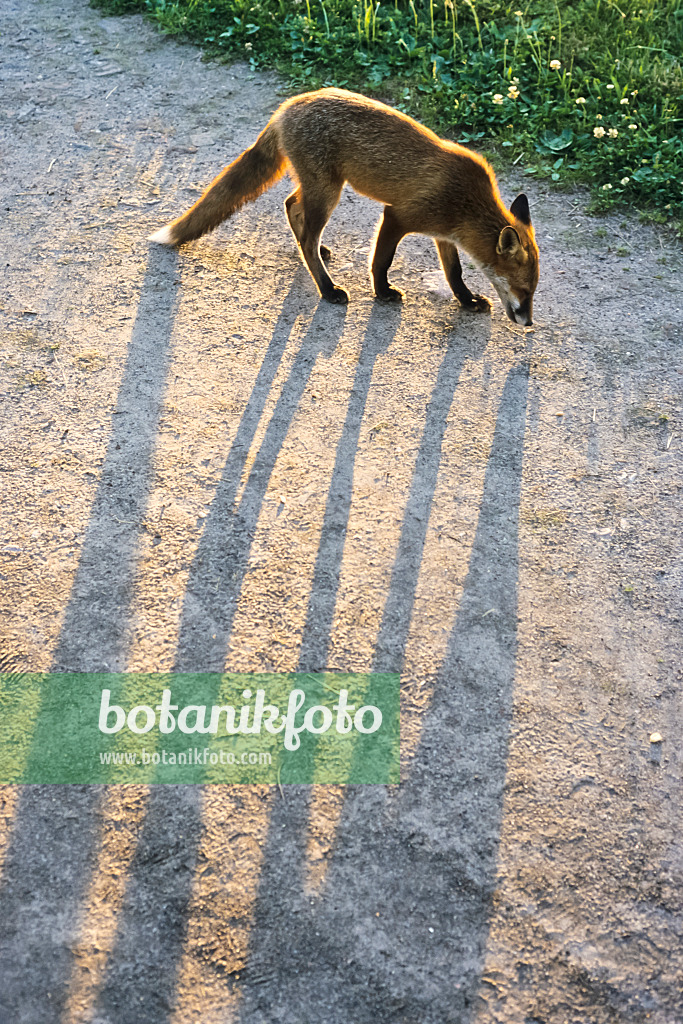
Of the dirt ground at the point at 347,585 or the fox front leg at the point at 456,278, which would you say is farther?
the fox front leg at the point at 456,278

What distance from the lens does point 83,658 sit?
3.20 meters

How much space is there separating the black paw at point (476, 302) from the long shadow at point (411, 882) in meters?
2.24

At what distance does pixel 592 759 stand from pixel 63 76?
6.69m

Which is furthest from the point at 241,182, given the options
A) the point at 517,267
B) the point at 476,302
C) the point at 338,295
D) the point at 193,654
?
the point at 193,654

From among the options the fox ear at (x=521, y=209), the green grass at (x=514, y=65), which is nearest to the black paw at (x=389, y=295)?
the fox ear at (x=521, y=209)

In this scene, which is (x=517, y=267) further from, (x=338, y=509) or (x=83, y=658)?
(x=83, y=658)

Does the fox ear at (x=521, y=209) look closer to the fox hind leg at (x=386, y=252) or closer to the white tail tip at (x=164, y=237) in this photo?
the fox hind leg at (x=386, y=252)

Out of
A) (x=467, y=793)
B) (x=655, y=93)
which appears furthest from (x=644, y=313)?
(x=467, y=793)

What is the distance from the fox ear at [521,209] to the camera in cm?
445

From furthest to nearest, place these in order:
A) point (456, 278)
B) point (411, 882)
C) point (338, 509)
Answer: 1. point (456, 278)
2. point (338, 509)
3. point (411, 882)

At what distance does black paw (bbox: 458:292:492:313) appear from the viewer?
4895 millimetres

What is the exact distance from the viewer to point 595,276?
5141 mm

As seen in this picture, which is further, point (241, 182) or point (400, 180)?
point (241, 182)

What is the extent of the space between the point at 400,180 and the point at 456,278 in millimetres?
685
